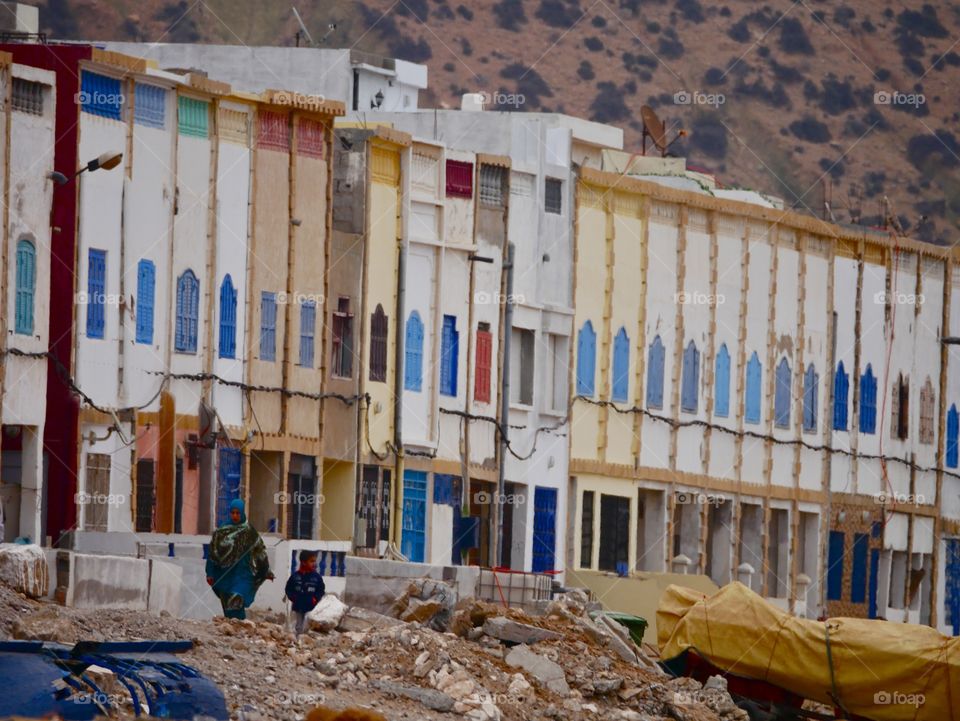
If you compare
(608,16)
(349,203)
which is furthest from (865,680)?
(608,16)

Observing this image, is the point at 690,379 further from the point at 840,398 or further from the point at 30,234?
the point at 30,234

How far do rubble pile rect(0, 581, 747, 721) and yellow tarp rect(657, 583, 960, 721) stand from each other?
72cm

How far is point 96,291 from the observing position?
41.5 m

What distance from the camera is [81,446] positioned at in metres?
41.0

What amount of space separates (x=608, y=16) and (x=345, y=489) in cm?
7651

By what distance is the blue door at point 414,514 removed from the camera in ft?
162

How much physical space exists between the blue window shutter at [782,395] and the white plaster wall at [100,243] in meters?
23.4

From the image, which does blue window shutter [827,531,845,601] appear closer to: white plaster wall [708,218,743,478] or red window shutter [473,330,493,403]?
white plaster wall [708,218,743,478]

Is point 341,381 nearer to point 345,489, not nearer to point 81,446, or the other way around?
point 345,489

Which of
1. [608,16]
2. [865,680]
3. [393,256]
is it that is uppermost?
[608,16]

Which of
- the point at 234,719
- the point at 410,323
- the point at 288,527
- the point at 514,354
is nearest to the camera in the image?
the point at 234,719

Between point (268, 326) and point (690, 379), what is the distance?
14.9 metres

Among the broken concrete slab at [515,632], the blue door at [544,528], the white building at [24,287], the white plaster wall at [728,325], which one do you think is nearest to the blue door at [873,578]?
the white plaster wall at [728,325]

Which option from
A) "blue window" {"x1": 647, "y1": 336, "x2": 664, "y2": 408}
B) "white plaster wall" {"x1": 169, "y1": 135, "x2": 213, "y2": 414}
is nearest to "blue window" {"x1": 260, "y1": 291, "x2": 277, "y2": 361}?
"white plaster wall" {"x1": 169, "y1": 135, "x2": 213, "y2": 414}
